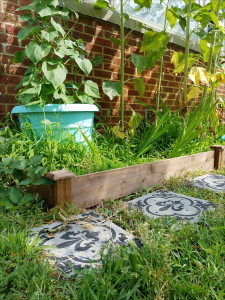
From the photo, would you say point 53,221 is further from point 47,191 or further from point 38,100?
point 38,100

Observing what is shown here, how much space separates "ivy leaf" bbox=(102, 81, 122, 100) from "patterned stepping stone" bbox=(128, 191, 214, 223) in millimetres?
932

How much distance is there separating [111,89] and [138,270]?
5.53 feet

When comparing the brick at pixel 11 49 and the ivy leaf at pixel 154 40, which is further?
the ivy leaf at pixel 154 40

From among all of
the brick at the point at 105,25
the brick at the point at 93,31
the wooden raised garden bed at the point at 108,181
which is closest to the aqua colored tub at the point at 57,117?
the wooden raised garden bed at the point at 108,181

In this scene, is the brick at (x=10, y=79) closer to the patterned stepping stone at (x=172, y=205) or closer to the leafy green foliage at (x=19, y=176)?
the leafy green foliage at (x=19, y=176)

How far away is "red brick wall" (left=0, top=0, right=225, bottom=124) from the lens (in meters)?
2.11

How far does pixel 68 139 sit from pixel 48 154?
21cm

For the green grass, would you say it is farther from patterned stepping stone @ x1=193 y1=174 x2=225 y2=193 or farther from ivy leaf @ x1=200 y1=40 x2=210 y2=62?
ivy leaf @ x1=200 y1=40 x2=210 y2=62

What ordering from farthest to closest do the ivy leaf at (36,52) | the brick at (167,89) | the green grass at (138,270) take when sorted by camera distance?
the brick at (167,89) < the ivy leaf at (36,52) < the green grass at (138,270)

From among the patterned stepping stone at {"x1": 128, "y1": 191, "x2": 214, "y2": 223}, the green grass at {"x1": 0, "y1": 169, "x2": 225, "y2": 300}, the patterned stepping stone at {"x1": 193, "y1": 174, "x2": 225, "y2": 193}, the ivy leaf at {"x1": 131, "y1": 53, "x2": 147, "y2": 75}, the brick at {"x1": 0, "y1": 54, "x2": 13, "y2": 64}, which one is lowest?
the patterned stepping stone at {"x1": 193, "y1": 174, "x2": 225, "y2": 193}

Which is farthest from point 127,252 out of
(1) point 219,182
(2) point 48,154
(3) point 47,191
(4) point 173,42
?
(4) point 173,42

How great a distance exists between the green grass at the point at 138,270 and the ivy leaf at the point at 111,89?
4.37ft

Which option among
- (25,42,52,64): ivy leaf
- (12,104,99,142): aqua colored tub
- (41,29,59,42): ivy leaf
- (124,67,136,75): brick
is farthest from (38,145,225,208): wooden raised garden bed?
(124,67,136,75): brick

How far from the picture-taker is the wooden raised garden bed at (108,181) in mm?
1498
